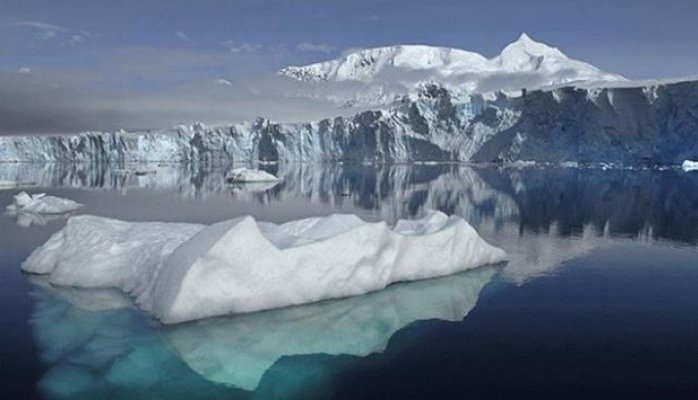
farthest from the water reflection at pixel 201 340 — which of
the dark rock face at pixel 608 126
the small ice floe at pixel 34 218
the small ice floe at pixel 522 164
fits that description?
the small ice floe at pixel 522 164

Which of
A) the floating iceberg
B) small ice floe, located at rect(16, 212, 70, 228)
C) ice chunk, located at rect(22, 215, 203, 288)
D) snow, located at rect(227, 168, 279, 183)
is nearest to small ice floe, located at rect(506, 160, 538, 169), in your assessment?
snow, located at rect(227, 168, 279, 183)

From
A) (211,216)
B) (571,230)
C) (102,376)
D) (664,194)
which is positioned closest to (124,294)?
(102,376)

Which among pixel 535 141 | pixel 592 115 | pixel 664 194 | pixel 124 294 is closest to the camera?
pixel 124 294

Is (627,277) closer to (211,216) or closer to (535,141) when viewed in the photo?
(211,216)

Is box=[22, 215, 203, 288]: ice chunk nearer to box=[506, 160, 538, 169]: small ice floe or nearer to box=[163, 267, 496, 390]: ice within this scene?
box=[163, 267, 496, 390]: ice

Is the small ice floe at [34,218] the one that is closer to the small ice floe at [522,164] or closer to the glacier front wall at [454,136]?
the glacier front wall at [454,136]

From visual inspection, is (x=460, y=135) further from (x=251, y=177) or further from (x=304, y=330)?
(x=304, y=330)
